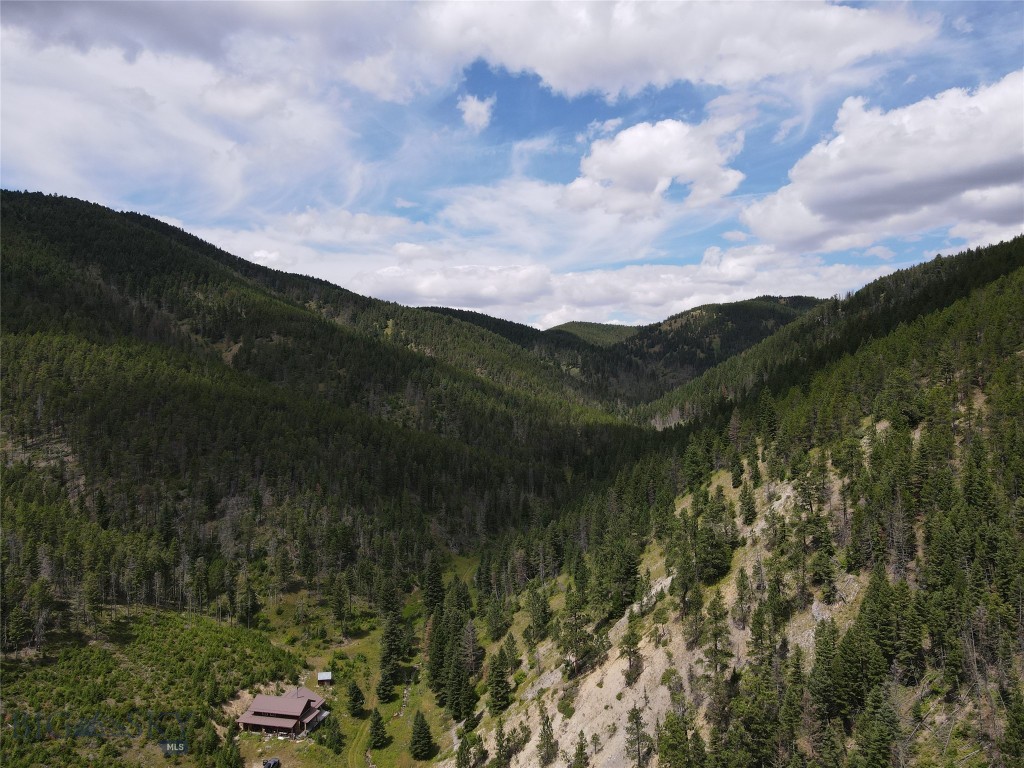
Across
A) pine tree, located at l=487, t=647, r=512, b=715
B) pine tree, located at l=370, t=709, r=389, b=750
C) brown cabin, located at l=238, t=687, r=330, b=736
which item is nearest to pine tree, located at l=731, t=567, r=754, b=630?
pine tree, located at l=487, t=647, r=512, b=715

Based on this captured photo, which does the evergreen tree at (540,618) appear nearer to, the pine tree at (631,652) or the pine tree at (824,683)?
the pine tree at (631,652)

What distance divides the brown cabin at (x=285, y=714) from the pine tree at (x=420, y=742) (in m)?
17.1

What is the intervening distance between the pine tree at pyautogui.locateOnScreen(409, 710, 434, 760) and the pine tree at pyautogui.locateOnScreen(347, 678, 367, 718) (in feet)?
49.9

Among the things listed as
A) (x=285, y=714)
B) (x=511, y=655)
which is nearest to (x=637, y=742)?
(x=511, y=655)

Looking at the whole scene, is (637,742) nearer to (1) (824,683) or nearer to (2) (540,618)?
(1) (824,683)

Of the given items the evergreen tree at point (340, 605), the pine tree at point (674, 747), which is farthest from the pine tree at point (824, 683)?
the evergreen tree at point (340, 605)

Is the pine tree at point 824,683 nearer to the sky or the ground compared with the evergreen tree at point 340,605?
nearer to the sky

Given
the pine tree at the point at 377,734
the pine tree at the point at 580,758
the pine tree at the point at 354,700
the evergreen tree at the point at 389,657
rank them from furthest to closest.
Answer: the evergreen tree at the point at 389,657 < the pine tree at the point at 354,700 < the pine tree at the point at 377,734 < the pine tree at the point at 580,758

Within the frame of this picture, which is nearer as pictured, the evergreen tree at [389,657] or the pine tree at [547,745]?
the pine tree at [547,745]

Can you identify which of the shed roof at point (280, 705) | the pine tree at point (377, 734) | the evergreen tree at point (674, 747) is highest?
the evergreen tree at point (674, 747)

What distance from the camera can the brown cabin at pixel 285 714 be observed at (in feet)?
271

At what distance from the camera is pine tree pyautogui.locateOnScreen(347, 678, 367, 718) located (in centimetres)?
9326

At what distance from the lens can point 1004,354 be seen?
324 feet

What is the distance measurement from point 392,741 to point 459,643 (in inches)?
718
